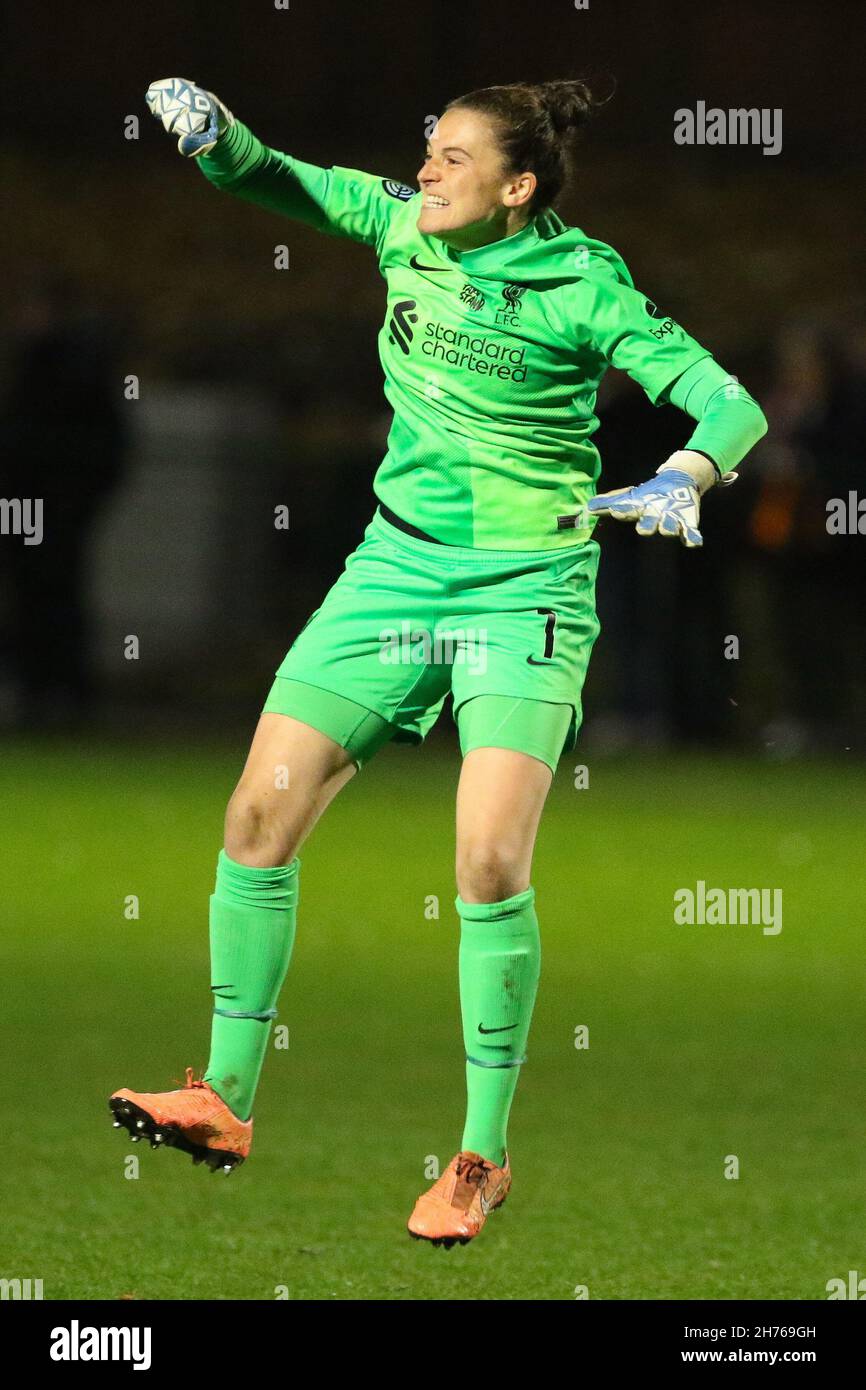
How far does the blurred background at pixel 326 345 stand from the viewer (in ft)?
47.3

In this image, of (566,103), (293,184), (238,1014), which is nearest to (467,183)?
(566,103)

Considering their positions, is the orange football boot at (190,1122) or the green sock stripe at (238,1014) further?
the green sock stripe at (238,1014)

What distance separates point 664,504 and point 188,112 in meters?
1.40

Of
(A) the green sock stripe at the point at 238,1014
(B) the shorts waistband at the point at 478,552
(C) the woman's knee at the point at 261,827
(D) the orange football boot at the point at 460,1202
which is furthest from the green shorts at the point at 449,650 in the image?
(D) the orange football boot at the point at 460,1202

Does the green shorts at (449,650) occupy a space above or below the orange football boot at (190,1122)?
above

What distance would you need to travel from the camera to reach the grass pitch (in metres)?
5.90

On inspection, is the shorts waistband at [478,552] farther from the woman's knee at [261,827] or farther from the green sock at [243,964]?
the green sock at [243,964]

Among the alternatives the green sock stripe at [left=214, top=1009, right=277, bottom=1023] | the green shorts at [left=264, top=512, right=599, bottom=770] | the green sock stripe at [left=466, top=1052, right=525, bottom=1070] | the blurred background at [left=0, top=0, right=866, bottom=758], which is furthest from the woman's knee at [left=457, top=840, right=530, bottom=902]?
the blurred background at [left=0, top=0, right=866, bottom=758]

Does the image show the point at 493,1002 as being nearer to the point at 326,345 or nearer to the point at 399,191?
the point at 399,191

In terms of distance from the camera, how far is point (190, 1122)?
206 inches

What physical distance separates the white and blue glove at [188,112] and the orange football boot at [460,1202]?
2.22m

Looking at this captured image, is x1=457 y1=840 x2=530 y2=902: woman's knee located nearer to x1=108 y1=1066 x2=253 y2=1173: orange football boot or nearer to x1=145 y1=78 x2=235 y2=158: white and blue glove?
x1=108 y1=1066 x2=253 y2=1173: orange football boot

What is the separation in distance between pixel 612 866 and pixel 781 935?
1257 mm

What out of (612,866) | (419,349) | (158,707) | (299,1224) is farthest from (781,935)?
(158,707)
